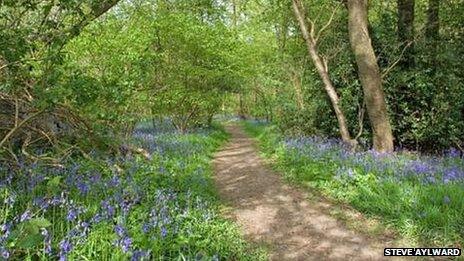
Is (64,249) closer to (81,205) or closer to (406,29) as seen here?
(81,205)

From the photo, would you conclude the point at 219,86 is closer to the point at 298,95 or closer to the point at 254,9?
the point at 298,95

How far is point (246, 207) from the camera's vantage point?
7727mm

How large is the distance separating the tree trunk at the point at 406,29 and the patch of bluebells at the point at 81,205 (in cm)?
→ 854

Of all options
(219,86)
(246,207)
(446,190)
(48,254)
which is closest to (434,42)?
(446,190)

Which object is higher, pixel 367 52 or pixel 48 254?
pixel 367 52

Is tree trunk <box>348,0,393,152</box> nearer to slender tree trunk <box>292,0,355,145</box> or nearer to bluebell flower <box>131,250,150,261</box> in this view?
slender tree trunk <box>292,0,355,145</box>

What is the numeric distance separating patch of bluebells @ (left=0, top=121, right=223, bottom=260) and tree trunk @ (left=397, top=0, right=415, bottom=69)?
28.0 feet

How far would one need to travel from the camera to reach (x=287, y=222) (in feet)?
22.6

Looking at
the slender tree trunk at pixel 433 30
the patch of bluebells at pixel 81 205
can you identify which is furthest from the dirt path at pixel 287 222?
the slender tree trunk at pixel 433 30

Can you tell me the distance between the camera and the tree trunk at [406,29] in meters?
12.9

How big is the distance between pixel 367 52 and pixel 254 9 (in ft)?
67.5

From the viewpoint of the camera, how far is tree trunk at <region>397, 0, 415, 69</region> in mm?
12852

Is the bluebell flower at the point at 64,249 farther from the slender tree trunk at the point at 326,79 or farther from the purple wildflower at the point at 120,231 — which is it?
the slender tree trunk at the point at 326,79

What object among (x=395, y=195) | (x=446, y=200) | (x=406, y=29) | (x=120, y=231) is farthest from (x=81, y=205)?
(x=406, y=29)
